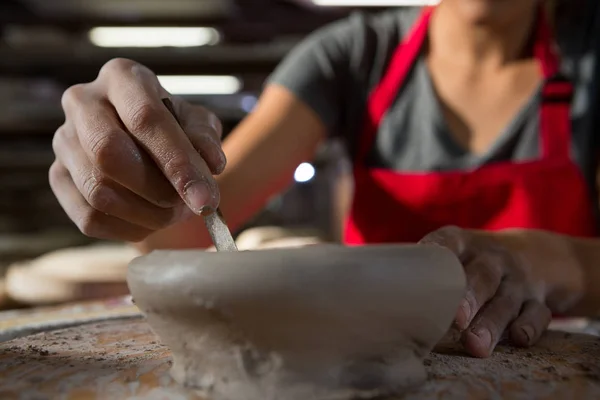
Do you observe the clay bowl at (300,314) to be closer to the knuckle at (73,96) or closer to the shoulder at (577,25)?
the knuckle at (73,96)

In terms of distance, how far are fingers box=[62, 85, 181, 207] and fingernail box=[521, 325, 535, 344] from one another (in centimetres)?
41

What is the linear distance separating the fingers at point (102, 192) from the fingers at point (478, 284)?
351mm

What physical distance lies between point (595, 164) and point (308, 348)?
3.61ft

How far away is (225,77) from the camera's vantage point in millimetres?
2379

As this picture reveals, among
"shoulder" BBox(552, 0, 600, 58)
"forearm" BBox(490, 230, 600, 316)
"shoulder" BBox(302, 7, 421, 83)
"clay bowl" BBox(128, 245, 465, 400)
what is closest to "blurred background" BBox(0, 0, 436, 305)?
"shoulder" BBox(302, 7, 421, 83)

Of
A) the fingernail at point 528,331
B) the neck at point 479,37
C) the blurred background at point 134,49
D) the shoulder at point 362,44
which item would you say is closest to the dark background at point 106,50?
the blurred background at point 134,49

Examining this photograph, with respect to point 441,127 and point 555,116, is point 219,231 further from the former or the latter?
point 555,116

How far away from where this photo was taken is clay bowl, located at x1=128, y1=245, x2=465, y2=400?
416 millimetres

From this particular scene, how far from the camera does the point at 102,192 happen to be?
2.25 ft

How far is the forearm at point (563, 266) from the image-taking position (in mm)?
809

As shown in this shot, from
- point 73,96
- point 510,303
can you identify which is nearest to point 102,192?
point 73,96

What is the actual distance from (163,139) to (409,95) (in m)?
0.86

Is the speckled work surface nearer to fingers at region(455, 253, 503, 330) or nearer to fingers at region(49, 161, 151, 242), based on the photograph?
fingers at region(455, 253, 503, 330)

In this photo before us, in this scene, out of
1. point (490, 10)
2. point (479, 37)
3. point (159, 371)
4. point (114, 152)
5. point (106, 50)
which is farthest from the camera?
point (106, 50)
